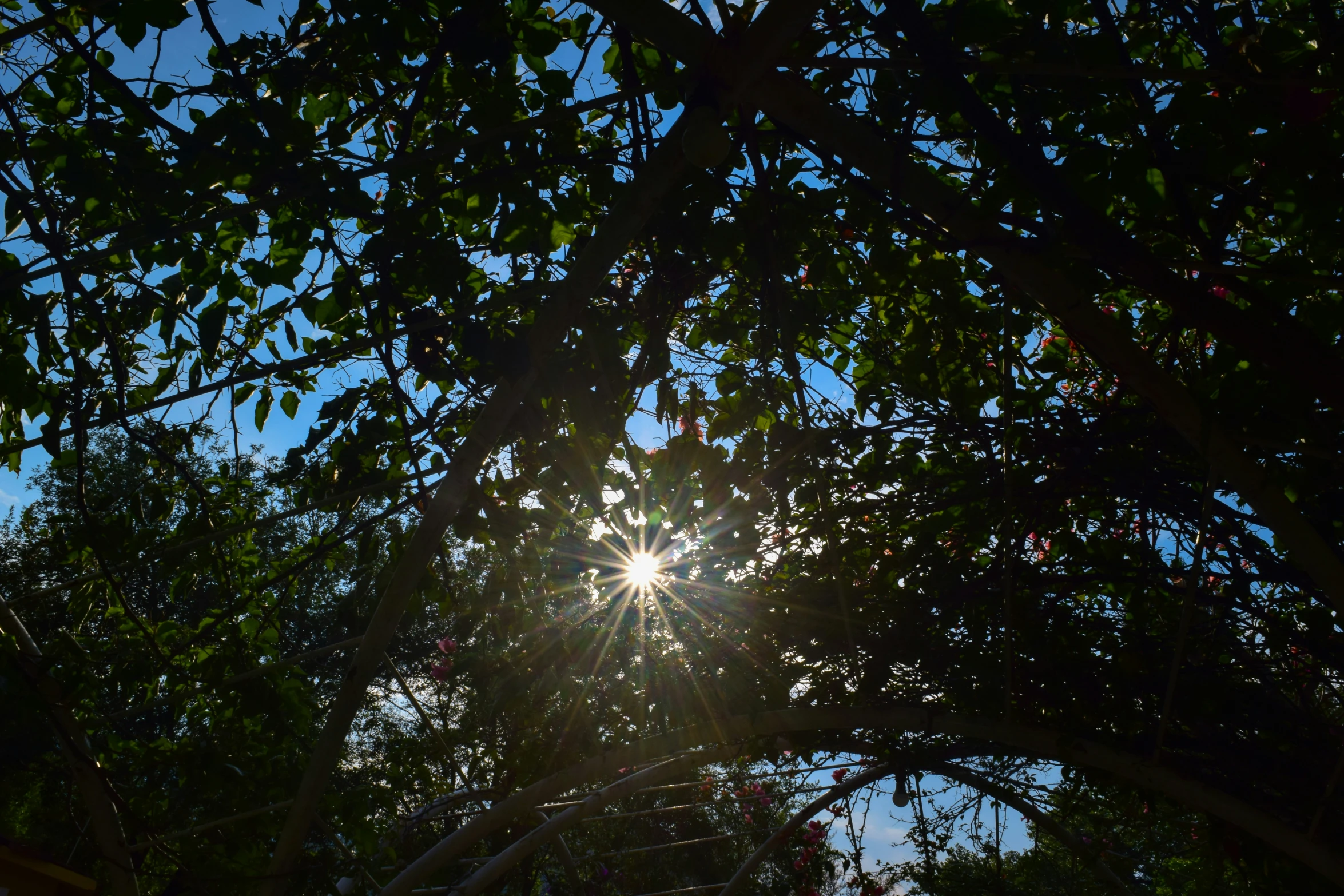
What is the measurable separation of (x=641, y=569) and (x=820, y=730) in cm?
113

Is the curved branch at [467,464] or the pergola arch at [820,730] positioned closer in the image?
the curved branch at [467,464]

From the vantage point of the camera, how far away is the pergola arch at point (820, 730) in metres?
2.51

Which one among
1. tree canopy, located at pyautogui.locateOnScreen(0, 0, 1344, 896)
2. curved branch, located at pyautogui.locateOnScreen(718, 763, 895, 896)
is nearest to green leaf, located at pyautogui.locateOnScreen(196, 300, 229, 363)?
tree canopy, located at pyautogui.locateOnScreen(0, 0, 1344, 896)

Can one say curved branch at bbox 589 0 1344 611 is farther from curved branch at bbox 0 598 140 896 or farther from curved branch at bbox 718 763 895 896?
curved branch at bbox 0 598 140 896

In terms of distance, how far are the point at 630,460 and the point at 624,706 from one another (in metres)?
1.30

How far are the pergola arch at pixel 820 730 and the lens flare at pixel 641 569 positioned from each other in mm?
740

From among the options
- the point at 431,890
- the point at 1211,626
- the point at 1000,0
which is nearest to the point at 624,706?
the point at 431,890

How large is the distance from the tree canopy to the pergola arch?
0.02 meters

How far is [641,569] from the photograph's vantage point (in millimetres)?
2545

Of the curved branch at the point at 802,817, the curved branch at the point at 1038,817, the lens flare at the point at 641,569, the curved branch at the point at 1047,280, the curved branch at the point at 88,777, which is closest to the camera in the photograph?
the curved branch at the point at 1047,280

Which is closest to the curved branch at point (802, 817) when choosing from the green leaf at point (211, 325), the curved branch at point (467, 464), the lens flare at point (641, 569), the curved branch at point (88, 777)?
the lens flare at point (641, 569)

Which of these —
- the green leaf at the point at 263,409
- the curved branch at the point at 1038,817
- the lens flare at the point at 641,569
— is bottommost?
the curved branch at the point at 1038,817

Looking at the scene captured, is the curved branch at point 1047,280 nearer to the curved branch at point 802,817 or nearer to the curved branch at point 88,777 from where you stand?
the curved branch at point 802,817

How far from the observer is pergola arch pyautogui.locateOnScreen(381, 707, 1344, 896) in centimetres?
251
